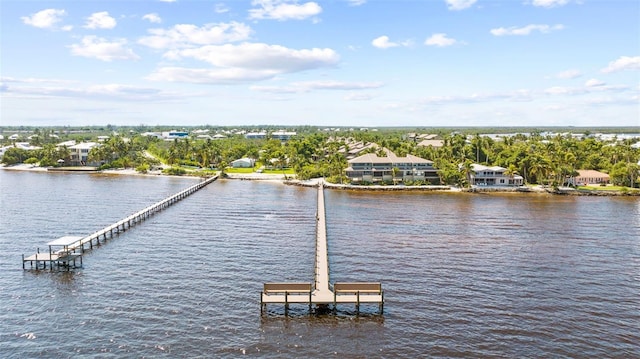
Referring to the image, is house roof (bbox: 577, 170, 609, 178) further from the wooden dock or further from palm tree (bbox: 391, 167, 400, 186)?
the wooden dock

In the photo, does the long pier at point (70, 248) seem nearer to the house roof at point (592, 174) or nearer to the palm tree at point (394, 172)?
the palm tree at point (394, 172)

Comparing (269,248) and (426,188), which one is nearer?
(269,248)

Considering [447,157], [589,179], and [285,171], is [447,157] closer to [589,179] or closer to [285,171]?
[589,179]

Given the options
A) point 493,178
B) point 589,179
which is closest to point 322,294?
point 493,178

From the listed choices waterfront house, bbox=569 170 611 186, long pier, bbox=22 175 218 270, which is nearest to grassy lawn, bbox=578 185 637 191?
waterfront house, bbox=569 170 611 186

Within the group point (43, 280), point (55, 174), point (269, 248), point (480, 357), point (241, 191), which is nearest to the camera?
point (480, 357)

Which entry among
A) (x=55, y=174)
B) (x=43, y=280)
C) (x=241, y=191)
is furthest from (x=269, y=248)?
(x=55, y=174)

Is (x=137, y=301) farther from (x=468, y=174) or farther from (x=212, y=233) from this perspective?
(x=468, y=174)
